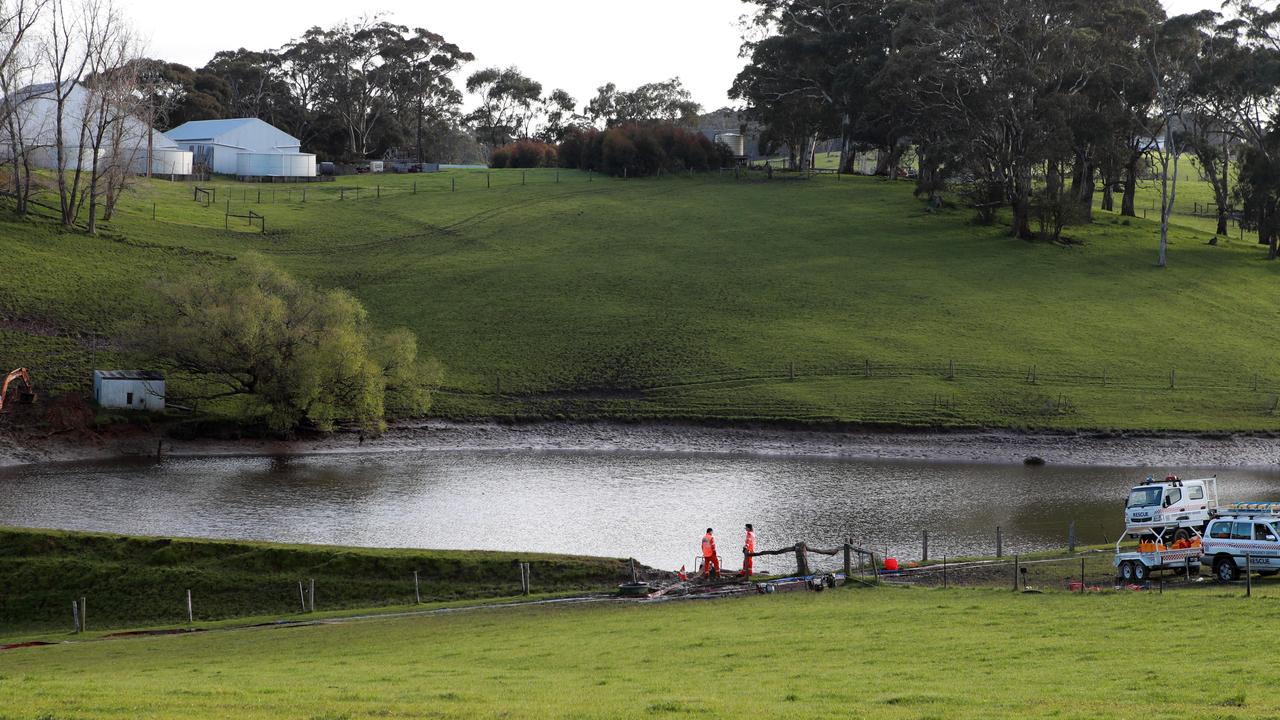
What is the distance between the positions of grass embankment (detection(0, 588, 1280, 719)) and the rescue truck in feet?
14.7

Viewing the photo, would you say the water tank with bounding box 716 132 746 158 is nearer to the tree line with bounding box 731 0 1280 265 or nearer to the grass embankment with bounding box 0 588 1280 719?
the tree line with bounding box 731 0 1280 265

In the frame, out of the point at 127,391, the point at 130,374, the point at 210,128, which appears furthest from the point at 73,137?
the point at 127,391

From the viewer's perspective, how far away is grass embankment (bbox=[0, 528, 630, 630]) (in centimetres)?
3431

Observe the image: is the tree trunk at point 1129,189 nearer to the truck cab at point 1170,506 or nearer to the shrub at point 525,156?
the shrub at point 525,156

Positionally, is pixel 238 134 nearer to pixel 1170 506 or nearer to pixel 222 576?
pixel 222 576

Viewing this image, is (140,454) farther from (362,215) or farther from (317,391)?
(362,215)

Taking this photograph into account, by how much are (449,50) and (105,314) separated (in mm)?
121349

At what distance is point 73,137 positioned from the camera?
401 ft

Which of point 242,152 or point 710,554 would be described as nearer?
point 710,554

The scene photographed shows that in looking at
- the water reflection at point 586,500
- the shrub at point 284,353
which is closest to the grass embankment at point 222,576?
the water reflection at point 586,500

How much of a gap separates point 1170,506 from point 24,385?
186ft

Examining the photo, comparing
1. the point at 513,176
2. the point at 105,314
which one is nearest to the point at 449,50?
the point at 513,176

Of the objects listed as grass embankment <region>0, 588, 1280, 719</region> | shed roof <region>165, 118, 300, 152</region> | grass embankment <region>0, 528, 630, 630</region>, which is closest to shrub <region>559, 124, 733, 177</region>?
shed roof <region>165, 118, 300, 152</region>

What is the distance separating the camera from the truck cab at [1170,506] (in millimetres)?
37188
